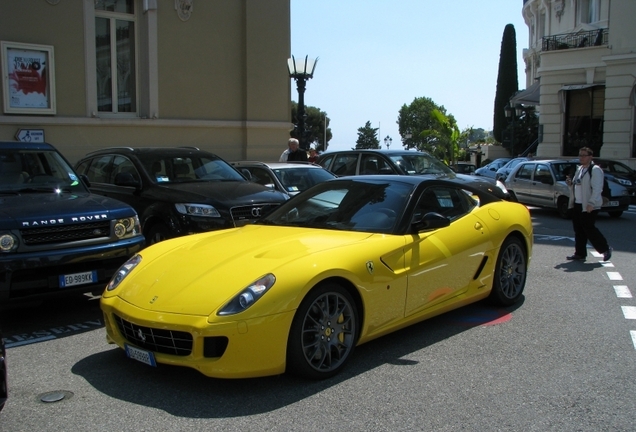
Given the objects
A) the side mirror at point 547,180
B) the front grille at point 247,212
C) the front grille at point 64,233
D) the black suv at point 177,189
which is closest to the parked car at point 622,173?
the side mirror at point 547,180

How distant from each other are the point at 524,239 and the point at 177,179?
5041mm

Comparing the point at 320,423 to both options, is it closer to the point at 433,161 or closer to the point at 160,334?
the point at 160,334

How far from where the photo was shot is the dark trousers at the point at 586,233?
9906mm

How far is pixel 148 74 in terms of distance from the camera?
15.7 metres

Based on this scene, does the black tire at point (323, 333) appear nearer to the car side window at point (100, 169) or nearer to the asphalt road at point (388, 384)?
the asphalt road at point (388, 384)

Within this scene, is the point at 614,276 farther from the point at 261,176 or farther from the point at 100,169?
the point at 100,169

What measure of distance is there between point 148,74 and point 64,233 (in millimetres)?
10052

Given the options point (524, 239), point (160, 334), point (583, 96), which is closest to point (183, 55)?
point (524, 239)

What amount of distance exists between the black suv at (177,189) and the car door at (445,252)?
2688 mm

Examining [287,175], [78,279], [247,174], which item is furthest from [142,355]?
[287,175]

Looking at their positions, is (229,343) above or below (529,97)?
below

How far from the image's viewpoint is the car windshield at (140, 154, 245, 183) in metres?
9.62

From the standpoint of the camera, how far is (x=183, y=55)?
53.3ft

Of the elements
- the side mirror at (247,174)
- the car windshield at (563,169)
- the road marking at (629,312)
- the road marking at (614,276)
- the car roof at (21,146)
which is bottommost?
the road marking at (614,276)
